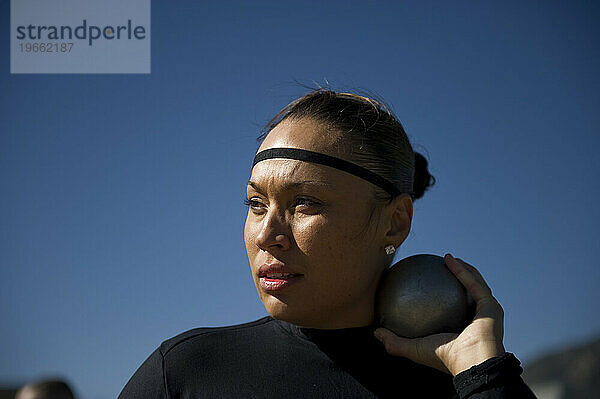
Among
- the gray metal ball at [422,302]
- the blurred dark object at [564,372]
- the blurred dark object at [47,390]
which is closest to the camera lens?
the gray metal ball at [422,302]

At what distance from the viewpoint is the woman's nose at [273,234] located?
113 inches

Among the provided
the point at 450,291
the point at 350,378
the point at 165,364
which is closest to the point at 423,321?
the point at 450,291

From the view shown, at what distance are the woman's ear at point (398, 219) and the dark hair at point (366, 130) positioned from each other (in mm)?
48

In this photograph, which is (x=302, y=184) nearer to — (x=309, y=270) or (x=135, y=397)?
(x=309, y=270)

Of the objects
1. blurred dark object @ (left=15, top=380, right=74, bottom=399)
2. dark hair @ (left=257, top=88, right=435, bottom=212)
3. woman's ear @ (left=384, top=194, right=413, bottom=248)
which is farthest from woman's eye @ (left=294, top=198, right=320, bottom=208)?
blurred dark object @ (left=15, top=380, right=74, bottom=399)

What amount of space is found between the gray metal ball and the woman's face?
0.43 ft

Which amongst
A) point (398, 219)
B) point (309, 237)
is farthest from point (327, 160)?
point (398, 219)

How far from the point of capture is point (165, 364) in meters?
2.95

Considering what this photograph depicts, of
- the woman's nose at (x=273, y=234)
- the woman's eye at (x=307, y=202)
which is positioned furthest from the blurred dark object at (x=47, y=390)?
the woman's eye at (x=307, y=202)

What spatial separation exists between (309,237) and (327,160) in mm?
327

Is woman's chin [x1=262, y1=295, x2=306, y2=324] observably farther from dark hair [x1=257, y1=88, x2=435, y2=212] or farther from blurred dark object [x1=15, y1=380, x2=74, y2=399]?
blurred dark object [x1=15, y1=380, x2=74, y2=399]

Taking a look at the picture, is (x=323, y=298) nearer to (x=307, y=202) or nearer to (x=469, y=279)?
(x=307, y=202)

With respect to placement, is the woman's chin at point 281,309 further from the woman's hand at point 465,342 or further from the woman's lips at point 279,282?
the woman's hand at point 465,342

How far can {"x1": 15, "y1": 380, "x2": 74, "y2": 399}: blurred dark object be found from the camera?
5512mm
